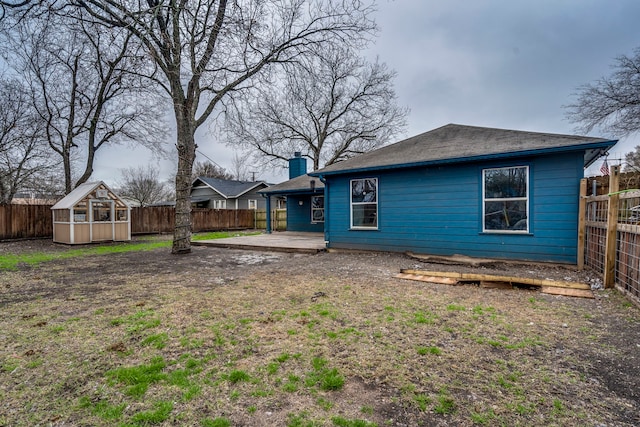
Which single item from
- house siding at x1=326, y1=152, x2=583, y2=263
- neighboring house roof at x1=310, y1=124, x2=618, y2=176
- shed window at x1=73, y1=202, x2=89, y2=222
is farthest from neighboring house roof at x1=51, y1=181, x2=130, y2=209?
house siding at x1=326, y1=152, x2=583, y2=263

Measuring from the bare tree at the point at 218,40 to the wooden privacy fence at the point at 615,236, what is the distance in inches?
260

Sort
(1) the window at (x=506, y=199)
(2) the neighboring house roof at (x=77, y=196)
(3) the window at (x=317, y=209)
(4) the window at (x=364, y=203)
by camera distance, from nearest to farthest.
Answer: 1. (1) the window at (x=506, y=199)
2. (4) the window at (x=364, y=203)
3. (2) the neighboring house roof at (x=77, y=196)
4. (3) the window at (x=317, y=209)

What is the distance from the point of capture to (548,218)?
645 cm

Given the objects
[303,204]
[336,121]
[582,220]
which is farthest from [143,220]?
[582,220]

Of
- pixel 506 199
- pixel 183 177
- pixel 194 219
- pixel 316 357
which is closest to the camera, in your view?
pixel 316 357

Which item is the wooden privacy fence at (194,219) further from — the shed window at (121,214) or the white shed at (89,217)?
the white shed at (89,217)

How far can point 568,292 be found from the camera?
182 inches

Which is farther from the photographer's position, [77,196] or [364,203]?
[77,196]

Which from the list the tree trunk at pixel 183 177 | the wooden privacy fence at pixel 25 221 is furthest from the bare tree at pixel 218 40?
the wooden privacy fence at pixel 25 221

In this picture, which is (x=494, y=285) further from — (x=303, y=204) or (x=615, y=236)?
(x=303, y=204)

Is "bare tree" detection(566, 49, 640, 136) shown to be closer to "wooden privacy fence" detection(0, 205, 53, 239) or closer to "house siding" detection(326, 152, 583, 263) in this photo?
"house siding" detection(326, 152, 583, 263)

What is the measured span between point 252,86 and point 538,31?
933cm

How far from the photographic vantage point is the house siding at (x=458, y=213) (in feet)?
20.8

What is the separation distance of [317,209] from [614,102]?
1412cm
